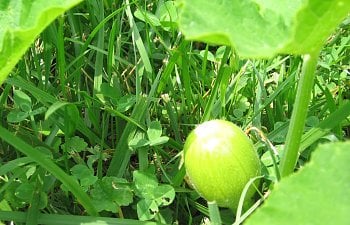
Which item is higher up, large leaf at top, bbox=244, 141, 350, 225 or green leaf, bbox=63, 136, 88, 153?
large leaf at top, bbox=244, 141, 350, 225

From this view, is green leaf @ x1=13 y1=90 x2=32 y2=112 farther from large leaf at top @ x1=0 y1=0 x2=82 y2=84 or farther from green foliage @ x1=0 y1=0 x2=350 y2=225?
large leaf at top @ x1=0 y1=0 x2=82 y2=84

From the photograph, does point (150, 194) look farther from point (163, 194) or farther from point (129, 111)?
point (129, 111)

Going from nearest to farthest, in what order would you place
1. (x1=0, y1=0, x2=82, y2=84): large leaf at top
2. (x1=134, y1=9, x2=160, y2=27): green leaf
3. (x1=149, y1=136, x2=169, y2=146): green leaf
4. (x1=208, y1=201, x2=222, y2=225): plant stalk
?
(x1=0, y1=0, x2=82, y2=84): large leaf at top < (x1=208, y1=201, x2=222, y2=225): plant stalk < (x1=149, y1=136, x2=169, y2=146): green leaf < (x1=134, y1=9, x2=160, y2=27): green leaf

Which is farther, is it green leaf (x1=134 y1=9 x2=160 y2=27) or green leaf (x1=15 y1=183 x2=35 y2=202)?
green leaf (x1=134 y1=9 x2=160 y2=27)

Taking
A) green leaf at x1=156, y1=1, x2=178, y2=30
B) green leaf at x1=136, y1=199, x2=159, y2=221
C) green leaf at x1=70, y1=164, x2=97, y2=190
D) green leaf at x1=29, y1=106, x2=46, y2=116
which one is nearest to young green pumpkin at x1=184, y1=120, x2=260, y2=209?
green leaf at x1=136, y1=199, x2=159, y2=221

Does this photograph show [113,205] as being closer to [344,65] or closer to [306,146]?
[306,146]

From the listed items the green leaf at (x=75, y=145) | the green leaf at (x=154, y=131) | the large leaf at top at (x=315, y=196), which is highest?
the large leaf at top at (x=315, y=196)

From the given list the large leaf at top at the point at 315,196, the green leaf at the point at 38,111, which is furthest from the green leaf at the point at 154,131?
the large leaf at top at the point at 315,196

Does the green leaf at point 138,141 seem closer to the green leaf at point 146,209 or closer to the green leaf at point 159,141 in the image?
the green leaf at point 159,141
